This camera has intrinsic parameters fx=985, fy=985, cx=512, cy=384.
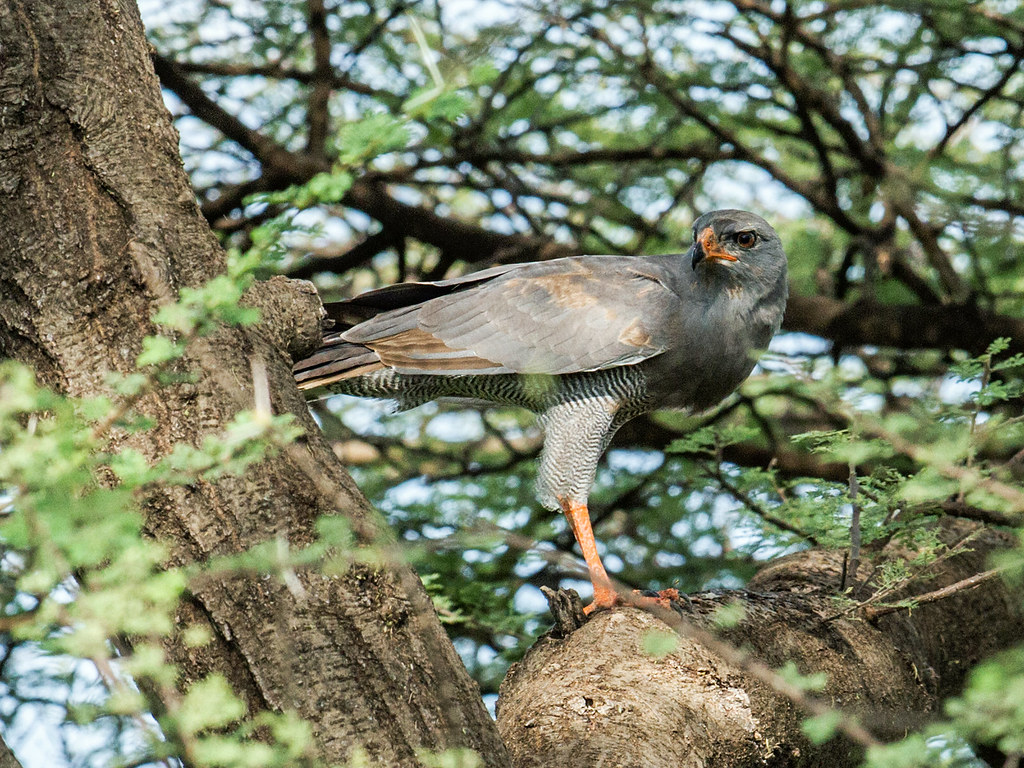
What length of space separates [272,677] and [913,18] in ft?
18.3

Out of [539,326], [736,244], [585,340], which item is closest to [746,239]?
[736,244]

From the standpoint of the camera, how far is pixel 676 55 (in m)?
6.24

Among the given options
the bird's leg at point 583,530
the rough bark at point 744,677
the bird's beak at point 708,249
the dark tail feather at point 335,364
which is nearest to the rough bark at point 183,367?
the rough bark at point 744,677

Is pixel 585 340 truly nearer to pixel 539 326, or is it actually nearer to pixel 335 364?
pixel 539 326

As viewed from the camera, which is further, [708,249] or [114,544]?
[708,249]

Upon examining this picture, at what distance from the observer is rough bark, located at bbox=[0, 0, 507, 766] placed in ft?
6.35

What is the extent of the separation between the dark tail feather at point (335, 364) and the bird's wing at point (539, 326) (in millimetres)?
42

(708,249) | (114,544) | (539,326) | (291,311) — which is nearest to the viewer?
(114,544)

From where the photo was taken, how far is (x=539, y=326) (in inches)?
171

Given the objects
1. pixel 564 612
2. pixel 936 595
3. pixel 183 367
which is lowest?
pixel 564 612

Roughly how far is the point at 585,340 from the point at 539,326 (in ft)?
0.74

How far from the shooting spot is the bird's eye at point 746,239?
4.36 metres

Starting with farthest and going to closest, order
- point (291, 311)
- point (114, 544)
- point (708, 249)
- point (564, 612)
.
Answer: point (708, 249) → point (564, 612) → point (291, 311) → point (114, 544)

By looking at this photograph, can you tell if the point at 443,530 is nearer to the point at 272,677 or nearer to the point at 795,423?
the point at 795,423
